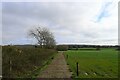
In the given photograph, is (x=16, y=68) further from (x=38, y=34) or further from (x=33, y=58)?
(x=38, y=34)

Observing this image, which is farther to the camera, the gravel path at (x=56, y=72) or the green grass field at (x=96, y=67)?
the green grass field at (x=96, y=67)

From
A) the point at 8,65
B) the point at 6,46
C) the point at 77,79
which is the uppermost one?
the point at 6,46

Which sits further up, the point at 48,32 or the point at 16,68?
the point at 48,32

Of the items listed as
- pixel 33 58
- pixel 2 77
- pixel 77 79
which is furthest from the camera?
pixel 33 58

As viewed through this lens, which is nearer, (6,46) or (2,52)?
(2,52)

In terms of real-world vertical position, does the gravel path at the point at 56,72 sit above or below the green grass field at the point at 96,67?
above

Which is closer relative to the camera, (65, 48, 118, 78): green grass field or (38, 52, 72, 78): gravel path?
(38, 52, 72, 78): gravel path

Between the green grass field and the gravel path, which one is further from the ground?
the gravel path

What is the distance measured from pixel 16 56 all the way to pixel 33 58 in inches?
285

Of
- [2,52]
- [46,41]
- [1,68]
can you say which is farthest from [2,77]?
[46,41]

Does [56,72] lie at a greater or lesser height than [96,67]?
greater

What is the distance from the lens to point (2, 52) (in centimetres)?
1441

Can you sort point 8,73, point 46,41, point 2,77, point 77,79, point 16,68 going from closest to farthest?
1. point 2,77
2. point 8,73
3. point 77,79
4. point 16,68
5. point 46,41

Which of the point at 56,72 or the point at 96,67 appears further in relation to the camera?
the point at 96,67
